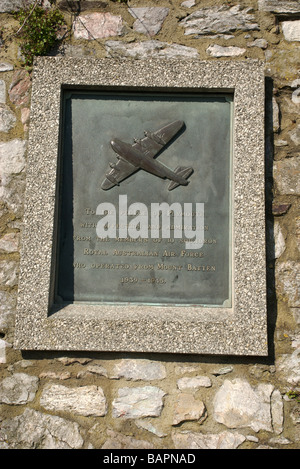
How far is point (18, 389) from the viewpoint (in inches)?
95.4

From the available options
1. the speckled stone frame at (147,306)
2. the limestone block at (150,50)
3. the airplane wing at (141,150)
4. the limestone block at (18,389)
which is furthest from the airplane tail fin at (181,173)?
the limestone block at (18,389)

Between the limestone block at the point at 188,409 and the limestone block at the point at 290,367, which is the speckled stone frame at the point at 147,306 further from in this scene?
the limestone block at the point at 188,409

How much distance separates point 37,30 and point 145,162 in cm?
122

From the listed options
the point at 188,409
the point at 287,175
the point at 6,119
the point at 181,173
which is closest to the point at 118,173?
the point at 181,173

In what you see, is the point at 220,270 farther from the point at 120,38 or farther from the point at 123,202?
the point at 120,38

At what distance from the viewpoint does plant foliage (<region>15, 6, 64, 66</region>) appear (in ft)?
8.97

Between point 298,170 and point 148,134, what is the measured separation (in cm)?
105

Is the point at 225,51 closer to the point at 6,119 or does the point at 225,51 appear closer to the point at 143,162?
the point at 143,162

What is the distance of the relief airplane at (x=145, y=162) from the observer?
2.62 metres

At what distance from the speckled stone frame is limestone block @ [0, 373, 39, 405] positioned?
214mm

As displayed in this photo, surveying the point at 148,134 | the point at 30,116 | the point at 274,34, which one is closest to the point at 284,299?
the point at 148,134

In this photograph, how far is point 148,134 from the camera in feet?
8.66

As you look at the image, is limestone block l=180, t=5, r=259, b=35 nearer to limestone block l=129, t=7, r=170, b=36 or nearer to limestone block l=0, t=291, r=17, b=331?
limestone block l=129, t=7, r=170, b=36

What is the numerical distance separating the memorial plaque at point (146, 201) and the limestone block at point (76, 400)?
0.55 metres
